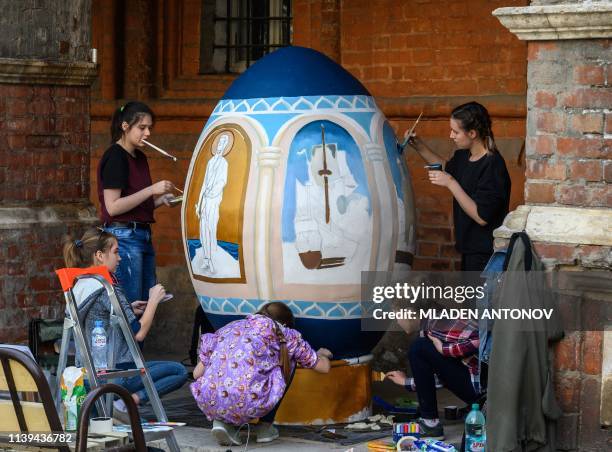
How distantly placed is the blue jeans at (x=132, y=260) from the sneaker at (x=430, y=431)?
1.92 meters

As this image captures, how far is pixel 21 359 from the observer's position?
5367 millimetres

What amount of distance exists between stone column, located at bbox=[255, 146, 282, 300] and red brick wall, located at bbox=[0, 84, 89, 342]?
7.24 feet

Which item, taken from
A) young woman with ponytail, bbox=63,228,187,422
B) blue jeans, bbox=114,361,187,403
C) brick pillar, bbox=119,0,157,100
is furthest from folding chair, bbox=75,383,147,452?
brick pillar, bbox=119,0,157,100

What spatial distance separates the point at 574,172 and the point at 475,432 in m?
1.32

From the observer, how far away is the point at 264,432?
7.38 metres

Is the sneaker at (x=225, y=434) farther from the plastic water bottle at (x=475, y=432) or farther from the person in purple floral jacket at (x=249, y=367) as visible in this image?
the plastic water bottle at (x=475, y=432)

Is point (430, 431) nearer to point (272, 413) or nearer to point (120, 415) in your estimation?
point (272, 413)

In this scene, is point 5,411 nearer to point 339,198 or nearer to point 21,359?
point 21,359

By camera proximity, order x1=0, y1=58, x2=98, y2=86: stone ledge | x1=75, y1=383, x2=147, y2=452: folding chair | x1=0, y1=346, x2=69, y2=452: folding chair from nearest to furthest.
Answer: x1=75, y1=383, x2=147, y2=452: folding chair
x1=0, y1=346, x2=69, y2=452: folding chair
x1=0, y1=58, x2=98, y2=86: stone ledge

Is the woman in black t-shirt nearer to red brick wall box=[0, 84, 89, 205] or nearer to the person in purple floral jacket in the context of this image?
the person in purple floral jacket

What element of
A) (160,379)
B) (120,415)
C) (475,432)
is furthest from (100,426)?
(475,432)

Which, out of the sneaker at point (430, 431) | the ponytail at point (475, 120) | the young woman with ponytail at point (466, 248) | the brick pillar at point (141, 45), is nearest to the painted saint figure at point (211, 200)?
the young woman with ponytail at point (466, 248)

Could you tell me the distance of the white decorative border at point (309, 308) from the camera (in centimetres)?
754

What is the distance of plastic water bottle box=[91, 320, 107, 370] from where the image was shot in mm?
7168
